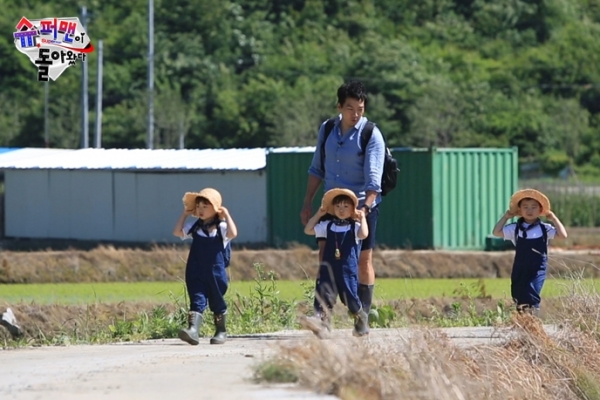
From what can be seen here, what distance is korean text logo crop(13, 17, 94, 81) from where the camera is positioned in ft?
81.8

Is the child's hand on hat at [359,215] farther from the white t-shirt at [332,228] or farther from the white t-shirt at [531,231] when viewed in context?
the white t-shirt at [531,231]

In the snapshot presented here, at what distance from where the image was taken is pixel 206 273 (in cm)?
1018

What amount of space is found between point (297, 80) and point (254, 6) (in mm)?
9424

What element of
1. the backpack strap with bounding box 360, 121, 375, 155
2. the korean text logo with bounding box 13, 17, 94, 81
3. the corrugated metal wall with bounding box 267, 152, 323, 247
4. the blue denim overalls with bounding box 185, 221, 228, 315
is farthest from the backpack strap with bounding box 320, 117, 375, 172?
the corrugated metal wall with bounding box 267, 152, 323, 247

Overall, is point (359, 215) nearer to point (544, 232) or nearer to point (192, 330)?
point (192, 330)

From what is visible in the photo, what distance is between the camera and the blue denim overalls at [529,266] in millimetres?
10656

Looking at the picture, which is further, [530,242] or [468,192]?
[468,192]

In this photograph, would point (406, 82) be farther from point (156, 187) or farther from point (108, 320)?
point (108, 320)

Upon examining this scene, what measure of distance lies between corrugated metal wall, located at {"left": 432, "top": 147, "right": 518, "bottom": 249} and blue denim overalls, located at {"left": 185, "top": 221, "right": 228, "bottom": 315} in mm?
18856

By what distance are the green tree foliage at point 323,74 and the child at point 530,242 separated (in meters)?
→ 45.1

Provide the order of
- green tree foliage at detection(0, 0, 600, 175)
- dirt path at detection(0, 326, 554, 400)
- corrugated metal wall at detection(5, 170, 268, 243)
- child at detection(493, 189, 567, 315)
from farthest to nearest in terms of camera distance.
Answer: green tree foliage at detection(0, 0, 600, 175), corrugated metal wall at detection(5, 170, 268, 243), child at detection(493, 189, 567, 315), dirt path at detection(0, 326, 554, 400)

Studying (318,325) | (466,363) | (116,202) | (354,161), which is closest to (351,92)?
(354,161)

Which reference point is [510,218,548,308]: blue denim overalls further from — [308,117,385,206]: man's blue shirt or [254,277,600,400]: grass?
[308,117,385,206]: man's blue shirt

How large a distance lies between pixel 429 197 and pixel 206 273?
19.0 meters
